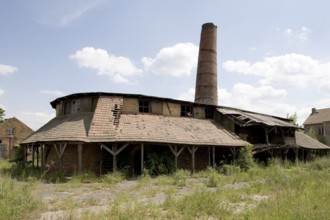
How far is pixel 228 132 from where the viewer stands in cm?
2902

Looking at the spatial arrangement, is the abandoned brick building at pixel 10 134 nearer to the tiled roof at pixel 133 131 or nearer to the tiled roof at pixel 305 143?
the tiled roof at pixel 133 131

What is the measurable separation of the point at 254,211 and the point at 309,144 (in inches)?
1169

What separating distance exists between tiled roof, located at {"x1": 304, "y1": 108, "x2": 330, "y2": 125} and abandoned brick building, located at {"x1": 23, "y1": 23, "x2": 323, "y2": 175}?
1164 inches

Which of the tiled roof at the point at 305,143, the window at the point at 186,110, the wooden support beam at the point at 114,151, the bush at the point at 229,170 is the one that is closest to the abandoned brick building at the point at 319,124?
the tiled roof at the point at 305,143

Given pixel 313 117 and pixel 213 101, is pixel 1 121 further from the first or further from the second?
pixel 313 117

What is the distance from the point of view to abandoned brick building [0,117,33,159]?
145ft

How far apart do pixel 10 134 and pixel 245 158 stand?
3309cm

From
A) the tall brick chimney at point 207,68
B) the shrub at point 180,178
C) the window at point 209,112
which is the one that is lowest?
the shrub at point 180,178

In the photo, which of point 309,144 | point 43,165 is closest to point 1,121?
point 43,165

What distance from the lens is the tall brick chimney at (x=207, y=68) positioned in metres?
37.0

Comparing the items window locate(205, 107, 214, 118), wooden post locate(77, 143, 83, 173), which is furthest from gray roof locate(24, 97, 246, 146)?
window locate(205, 107, 214, 118)

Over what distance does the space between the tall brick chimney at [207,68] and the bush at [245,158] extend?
10699 mm

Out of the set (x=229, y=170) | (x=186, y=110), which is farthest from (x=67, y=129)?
(x=229, y=170)

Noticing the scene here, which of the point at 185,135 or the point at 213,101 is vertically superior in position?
the point at 213,101
